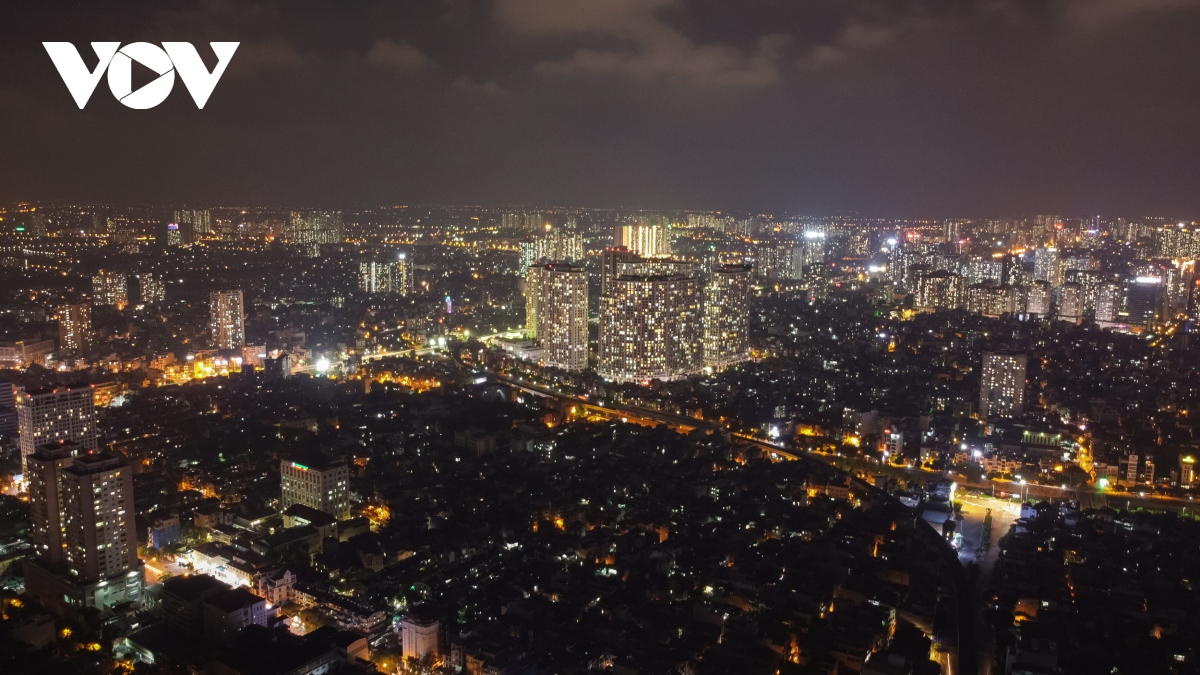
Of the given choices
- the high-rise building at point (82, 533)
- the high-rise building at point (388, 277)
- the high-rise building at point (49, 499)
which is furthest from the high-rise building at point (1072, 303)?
the high-rise building at point (49, 499)

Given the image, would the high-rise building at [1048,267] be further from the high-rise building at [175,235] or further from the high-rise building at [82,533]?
the high-rise building at [175,235]

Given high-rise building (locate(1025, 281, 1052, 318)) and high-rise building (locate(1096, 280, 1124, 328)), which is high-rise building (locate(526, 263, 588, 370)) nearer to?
high-rise building (locate(1025, 281, 1052, 318))

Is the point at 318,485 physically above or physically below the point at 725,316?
below

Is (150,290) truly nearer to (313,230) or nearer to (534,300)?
(534,300)

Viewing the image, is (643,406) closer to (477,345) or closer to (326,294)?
(477,345)

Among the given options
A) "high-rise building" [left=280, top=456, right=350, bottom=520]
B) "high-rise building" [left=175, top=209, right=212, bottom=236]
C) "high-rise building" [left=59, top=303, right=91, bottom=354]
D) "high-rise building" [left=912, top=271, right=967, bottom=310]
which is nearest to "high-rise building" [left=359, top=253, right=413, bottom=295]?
"high-rise building" [left=175, top=209, right=212, bottom=236]

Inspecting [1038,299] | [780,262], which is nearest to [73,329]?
[780,262]

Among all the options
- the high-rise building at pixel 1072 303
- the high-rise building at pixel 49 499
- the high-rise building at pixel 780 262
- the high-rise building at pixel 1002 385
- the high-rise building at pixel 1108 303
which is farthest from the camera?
the high-rise building at pixel 780 262
